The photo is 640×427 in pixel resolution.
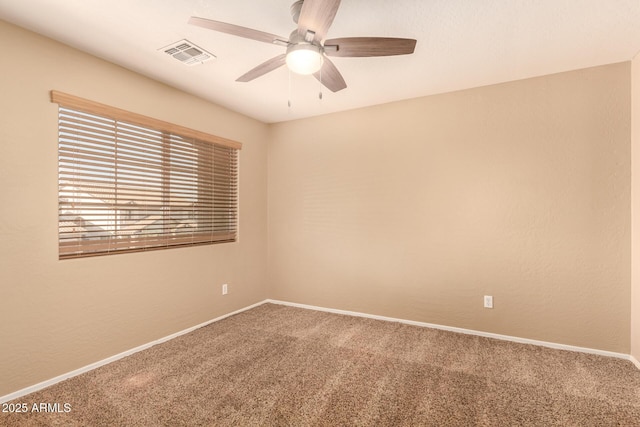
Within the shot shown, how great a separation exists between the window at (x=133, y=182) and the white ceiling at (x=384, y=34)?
20.3 inches

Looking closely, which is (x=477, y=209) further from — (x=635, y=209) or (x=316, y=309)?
(x=316, y=309)

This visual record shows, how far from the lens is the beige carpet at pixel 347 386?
6.01ft

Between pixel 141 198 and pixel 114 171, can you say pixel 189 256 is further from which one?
pixel 114 171

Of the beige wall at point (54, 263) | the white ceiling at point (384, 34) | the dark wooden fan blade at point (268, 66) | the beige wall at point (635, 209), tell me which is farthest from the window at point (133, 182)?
the beige wall at point (635, 209)

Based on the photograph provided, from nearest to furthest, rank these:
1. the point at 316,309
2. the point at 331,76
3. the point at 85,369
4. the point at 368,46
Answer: the point at 368,46, the point at 331,76, the point at 85,369, the point at 316,309

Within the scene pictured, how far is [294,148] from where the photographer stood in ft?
13.6

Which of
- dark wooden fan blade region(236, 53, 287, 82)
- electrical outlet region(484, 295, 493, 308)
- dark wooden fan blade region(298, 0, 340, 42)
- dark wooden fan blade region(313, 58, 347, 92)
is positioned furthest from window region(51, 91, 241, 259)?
electrical outlet region(484, 295, 493, 308)

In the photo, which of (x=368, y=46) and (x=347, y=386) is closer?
(x=368, y=46)

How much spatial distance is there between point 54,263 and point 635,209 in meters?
4.44

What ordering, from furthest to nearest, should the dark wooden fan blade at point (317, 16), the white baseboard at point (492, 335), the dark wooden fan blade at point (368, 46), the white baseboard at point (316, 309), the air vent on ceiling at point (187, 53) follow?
the white baseboard at point (492, 335)
the air vent on ceiling at point (187, 53)
the white baseboard at point (316, 309)
the dark wooden fan blade at point (368, 46)
the dark wooden fan blade at point (317, 16)

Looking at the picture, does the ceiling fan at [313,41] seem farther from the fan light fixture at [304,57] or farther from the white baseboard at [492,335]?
the white baseboard at [492,335]

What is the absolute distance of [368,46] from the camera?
5.91 feet

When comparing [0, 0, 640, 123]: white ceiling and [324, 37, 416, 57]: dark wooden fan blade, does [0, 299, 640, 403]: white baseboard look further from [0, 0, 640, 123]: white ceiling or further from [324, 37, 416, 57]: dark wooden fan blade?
[324, 37, 416, 57]: dark wooden fan blade

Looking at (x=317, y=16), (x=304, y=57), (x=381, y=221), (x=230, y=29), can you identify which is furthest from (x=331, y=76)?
(x=381, y=221)
